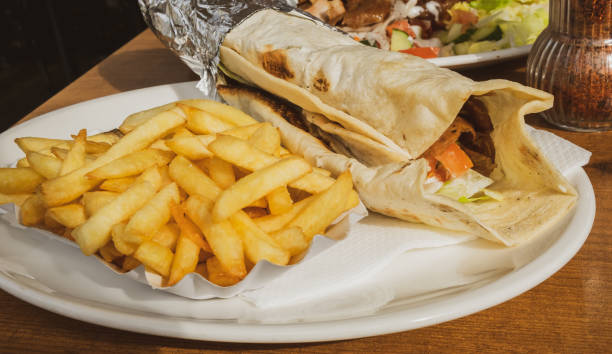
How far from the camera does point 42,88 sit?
589 centimetres

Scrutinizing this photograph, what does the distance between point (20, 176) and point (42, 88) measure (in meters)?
4.98

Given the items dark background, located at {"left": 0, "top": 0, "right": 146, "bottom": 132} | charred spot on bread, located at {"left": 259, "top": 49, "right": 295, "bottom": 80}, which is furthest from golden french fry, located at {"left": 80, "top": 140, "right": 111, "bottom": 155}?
dark background, located at {"left": 0, "top": 0, "right": 146, "bottom": 132}

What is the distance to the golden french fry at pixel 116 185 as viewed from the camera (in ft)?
4.43

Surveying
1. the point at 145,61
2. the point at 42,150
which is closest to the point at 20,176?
the point at 42,150

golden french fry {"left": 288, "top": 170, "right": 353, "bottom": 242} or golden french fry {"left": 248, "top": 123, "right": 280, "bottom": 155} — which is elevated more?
golden french fry {"left": 248, "top": 123, "right": 280, "bottom": 155}

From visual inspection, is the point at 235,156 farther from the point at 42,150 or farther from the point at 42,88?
the point at 42,88

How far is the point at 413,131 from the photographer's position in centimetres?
153

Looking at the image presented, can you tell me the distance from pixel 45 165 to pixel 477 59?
5.69 ft

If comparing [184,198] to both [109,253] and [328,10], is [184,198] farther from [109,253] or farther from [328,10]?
[328,10]

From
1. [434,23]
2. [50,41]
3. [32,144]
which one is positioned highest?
[32,144]

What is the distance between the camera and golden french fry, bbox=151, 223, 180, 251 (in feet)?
4.15

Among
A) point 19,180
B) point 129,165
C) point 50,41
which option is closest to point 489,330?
point 129,165

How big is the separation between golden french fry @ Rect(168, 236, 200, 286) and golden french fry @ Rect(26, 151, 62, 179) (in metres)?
0.43

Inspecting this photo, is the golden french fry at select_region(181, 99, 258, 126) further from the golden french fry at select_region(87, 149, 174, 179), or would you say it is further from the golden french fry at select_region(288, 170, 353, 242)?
the golden french fry at select_region(288, 170, 353, 242)
